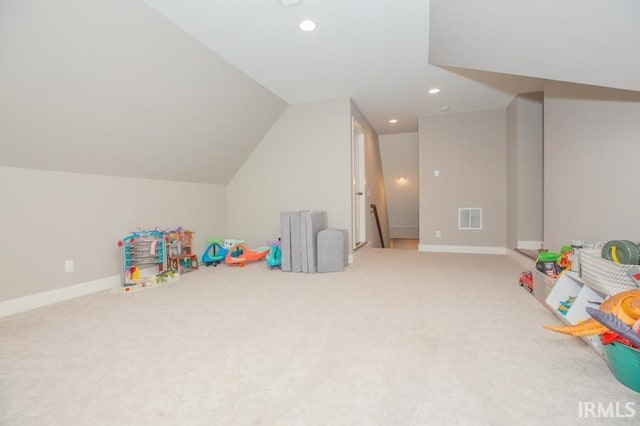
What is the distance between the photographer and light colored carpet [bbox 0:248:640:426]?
50.7 inches

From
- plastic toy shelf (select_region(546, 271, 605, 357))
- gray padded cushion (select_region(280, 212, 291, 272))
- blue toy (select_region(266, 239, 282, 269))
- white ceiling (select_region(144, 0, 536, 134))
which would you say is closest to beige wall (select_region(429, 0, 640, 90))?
white ceiling (select_region(144, 0, 536, 134))

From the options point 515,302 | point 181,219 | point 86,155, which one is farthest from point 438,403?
point 181,219

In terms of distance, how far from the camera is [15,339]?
6.61 feet

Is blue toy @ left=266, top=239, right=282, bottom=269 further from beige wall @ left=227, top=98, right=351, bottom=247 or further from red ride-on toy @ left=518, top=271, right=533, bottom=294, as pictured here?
red ride-on toy @ left=518, top=271, right=533, bottom=294

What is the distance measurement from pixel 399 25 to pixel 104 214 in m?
3.54

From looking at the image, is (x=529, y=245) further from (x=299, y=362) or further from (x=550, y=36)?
(x=299, y=362)

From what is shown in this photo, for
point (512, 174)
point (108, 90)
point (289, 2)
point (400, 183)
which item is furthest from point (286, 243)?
point (400, 183)

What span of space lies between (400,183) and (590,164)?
528 cm

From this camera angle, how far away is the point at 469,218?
5383 mm

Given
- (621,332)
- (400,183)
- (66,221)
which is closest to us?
(621,332)

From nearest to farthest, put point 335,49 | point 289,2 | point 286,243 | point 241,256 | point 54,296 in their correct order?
point 289,2 < point 54,296 < point 335,49 < point 286,243 < point 241,256

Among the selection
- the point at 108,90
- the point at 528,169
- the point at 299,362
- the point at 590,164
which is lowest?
the point at 299,362

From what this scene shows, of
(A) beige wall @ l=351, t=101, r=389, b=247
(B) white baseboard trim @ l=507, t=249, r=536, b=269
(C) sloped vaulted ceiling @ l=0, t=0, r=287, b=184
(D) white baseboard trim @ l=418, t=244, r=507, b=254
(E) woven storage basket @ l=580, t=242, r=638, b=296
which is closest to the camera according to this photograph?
(E) woven storage basket @ l=580, t=242, r=638, b=296

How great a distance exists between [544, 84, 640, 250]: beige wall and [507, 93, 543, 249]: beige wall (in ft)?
4.44
